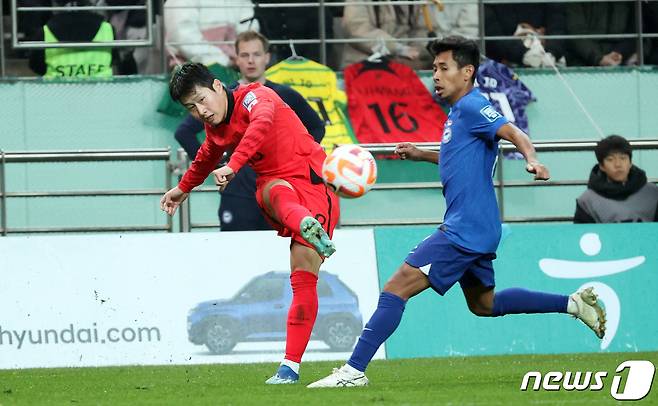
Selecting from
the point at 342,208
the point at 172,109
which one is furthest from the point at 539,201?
the point at 172,109

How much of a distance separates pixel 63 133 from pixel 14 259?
357 centimetres

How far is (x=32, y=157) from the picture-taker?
1310 cm

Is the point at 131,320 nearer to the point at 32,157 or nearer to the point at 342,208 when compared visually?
the point at 32,157

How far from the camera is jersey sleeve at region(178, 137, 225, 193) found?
30.1ft

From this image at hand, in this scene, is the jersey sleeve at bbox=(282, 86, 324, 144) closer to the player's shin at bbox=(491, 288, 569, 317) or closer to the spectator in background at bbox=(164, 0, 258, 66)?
the player's shin at bbox=(491, 288, 569, 317)

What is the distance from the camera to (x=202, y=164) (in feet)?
30.4

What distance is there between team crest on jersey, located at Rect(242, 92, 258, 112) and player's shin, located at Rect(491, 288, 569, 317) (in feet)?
6.22

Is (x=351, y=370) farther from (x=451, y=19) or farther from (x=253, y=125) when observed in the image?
(x=451, y=19)

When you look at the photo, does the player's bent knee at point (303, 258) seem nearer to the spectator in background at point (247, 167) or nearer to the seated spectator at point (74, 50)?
the spectator in background at point (247, 167)

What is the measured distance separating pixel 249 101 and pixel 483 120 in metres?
1.53

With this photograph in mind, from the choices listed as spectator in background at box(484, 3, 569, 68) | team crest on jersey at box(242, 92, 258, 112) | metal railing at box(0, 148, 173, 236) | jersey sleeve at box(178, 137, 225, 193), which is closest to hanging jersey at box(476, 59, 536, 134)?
spectator in background at box(484, 3, 569, 68)

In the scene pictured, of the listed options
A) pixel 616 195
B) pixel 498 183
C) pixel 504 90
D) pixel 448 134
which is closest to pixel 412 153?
pixel 448 134

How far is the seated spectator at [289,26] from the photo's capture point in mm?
15398

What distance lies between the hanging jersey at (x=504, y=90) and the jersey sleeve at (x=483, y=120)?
7008 mm
